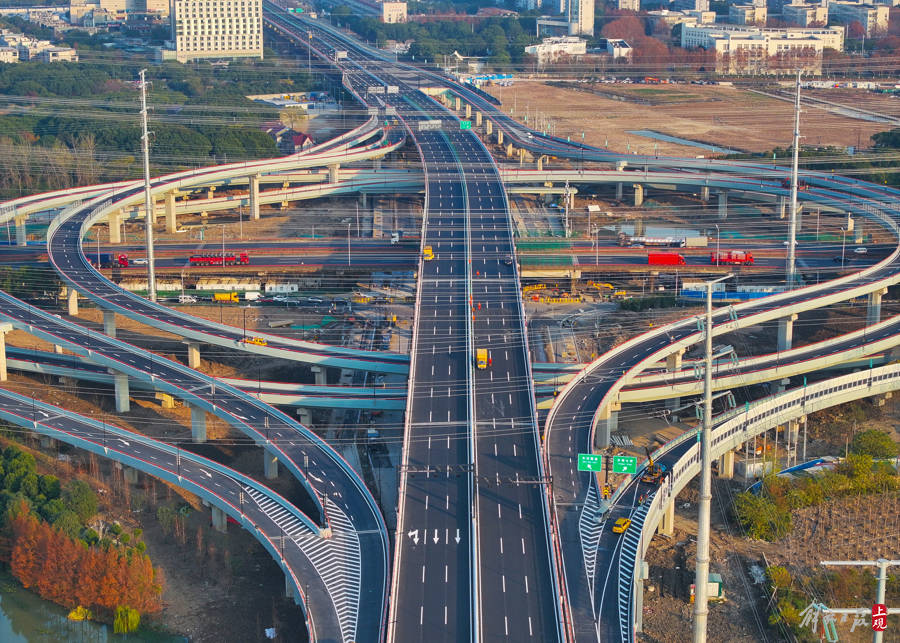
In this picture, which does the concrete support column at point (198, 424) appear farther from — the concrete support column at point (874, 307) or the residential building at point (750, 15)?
the residential building at point (750, 15)

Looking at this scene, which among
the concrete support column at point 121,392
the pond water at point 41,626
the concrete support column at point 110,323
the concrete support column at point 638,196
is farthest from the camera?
the concrete support column at point 638,196

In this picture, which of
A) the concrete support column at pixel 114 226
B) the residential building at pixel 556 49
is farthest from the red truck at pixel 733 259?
the residential building at pixel 556 49

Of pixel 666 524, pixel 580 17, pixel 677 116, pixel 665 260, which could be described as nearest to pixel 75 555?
pixel 666 524

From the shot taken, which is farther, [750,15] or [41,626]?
[750,15]

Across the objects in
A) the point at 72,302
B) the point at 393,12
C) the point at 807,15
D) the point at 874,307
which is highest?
the point at 393,12

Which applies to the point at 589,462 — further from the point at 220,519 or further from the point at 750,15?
the point at 750,15

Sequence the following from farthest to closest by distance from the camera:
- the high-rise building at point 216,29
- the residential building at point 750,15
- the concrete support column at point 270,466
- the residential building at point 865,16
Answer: the residential building at point 750,15
the residential building at point 865,16
the high-rise building at point 216,29
the concrete support column at point 270,466
